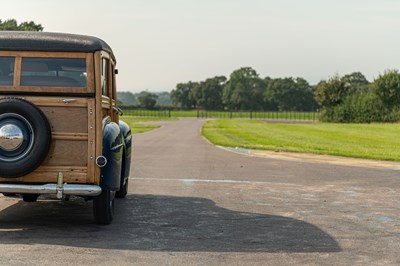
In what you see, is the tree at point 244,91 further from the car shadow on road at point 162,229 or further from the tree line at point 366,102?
the car shadow on road at point 162,229

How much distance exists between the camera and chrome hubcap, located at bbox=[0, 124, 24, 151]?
276 inches

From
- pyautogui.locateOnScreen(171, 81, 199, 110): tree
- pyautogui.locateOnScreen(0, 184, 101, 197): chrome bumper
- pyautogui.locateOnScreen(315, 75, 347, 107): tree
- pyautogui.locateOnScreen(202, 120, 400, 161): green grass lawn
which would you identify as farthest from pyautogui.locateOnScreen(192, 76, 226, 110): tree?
pyautogui.locateOnScreen(0, 184, 101, 197): chrome bumper

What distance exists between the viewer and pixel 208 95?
183625 mm

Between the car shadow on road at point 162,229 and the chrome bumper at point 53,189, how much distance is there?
0.51 m

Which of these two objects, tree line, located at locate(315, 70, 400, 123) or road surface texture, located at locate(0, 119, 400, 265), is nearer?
road surface texture, located at locate(0, 119, 400, 265)

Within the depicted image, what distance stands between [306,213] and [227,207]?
4.06 feet

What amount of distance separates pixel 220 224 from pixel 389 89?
59.0 m

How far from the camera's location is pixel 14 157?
7078 millimetres

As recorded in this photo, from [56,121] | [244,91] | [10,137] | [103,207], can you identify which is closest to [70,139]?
[56,121]

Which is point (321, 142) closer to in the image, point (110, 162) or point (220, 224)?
point (220, 224)

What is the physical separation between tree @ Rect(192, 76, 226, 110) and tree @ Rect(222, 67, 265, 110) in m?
4.25

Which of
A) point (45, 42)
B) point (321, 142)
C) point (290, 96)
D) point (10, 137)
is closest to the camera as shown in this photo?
point (10, 137)

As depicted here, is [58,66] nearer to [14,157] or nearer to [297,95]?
[14,157]

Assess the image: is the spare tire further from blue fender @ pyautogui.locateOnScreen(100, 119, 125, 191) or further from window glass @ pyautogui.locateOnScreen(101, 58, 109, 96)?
window glass @ pyautogui.locateOnScreen(101, 58, 109, 96)
